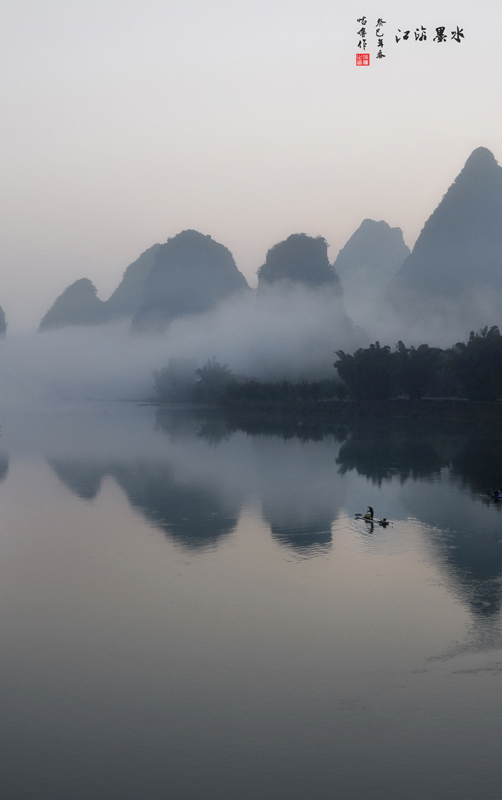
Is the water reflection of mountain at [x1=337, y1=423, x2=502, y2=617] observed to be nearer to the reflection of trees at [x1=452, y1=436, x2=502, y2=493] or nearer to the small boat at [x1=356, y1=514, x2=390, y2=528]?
the reflection of trees at [x1=452, y1=436, x2=502, y2=493]

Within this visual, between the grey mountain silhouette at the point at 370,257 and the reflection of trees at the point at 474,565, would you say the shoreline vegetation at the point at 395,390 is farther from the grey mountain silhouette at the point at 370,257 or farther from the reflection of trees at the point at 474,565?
the grey mountain silhouette at the point at 370,257

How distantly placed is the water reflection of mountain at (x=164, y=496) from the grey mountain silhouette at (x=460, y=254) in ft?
273

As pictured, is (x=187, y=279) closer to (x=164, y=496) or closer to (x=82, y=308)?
(x=82, y=308)

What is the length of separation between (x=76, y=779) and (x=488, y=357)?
1844 inches

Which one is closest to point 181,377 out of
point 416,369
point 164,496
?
point 416,369

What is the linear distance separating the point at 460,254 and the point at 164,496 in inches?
3948

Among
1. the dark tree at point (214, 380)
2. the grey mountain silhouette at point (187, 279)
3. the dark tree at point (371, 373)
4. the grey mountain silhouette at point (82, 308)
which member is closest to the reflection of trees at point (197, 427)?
the dark tree at point (371, 373)

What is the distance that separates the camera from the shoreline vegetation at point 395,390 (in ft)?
169

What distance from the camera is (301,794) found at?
7500 millimetres

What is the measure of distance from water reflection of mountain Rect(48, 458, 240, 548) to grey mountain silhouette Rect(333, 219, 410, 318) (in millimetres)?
138736

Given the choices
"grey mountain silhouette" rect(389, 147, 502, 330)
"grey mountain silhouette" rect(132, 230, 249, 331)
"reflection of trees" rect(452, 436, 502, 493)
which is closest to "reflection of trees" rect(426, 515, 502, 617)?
"reflection of trees" rect(452, 436, 502, 493)

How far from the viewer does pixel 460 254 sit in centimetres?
11512

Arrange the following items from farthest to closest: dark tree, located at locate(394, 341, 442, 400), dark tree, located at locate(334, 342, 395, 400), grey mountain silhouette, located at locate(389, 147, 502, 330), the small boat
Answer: grey mountain silhouette, located at locate(389, 147, 502, 330) < dark tree, located at locate(334, 342, 395, 400) < dark tree, located at locate(394, 341, 442, 400) < the small boat

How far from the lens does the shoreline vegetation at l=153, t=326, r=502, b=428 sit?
169 ft
